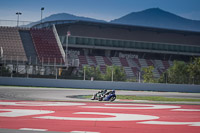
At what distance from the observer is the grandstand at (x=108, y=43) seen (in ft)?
188

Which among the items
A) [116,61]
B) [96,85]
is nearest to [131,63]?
[116,61]

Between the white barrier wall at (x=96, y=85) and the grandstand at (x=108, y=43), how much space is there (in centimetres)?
1629

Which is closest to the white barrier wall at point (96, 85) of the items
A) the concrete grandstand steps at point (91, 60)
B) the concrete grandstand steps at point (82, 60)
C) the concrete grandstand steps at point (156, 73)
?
the concrete grandstand steps at point (82, 60)

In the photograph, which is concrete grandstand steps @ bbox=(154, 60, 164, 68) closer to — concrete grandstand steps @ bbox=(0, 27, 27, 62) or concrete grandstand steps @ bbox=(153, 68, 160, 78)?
concrete grandstand steps @ bbox=(153, 68, 160, 78)

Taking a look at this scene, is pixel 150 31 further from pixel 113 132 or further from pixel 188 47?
pixel 113 132

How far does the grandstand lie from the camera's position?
5744 centimetres

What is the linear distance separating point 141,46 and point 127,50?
3445mm

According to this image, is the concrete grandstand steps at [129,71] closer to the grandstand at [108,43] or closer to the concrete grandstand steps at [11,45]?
the grandstand at [108,43]

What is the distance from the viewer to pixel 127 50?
226ft

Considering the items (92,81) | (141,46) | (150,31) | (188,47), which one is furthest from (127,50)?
(92,81)

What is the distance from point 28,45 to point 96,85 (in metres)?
21.2

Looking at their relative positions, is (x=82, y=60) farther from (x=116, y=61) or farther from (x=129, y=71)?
(x=129, y=71)

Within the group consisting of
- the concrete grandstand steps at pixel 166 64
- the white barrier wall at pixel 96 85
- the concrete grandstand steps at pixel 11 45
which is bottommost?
the white barrier wall at pixel 96 85

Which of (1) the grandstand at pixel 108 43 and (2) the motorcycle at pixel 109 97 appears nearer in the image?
(2) the motorcycle at pixel 109 97
